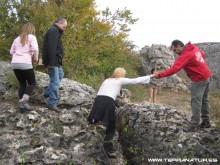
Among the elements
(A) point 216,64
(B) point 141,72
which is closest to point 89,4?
(B) point 141,72

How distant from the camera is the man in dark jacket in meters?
7.77

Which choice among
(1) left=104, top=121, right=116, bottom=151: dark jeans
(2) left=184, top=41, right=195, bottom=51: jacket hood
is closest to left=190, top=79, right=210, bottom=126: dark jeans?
(2) left=184, top=41, right=195, bottom=51: jacket hood

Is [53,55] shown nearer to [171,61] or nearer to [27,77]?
[27,77]

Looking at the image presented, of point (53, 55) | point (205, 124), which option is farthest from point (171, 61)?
point (53, 55)

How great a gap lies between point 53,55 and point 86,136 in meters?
1.94

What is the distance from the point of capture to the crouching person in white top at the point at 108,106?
6.79 meters

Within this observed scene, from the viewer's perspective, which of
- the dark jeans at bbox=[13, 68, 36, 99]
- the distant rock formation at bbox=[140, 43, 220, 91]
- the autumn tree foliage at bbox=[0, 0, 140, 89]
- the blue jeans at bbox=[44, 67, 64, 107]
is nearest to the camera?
the dark jeans at bbox=[13, 68, 36, 99]

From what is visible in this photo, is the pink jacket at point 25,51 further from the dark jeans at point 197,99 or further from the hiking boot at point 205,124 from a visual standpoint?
the hiking boot at point 205,124

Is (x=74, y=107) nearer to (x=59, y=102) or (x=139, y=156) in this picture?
(x=59, y=102)

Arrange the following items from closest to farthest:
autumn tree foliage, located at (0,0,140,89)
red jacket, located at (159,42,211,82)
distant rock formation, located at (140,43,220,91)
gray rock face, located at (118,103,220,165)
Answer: gray rock face, located at (118,103,220,165), red jacket, located at (159,42,211,82), autumn tree foliage, located at (0,0,140,89), distant rock formation, located at (140,43,220,91)

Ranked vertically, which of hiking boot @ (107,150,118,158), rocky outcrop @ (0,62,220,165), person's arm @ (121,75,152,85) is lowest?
hiking boot @ (107,150,118,158)

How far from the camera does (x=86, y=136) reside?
745 cm

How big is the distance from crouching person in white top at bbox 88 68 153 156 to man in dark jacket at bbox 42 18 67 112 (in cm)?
151

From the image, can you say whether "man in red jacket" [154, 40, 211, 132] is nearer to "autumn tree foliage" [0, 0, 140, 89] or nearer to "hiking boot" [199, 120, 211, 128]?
"hiking boot" [199, 120, 211, 128]
